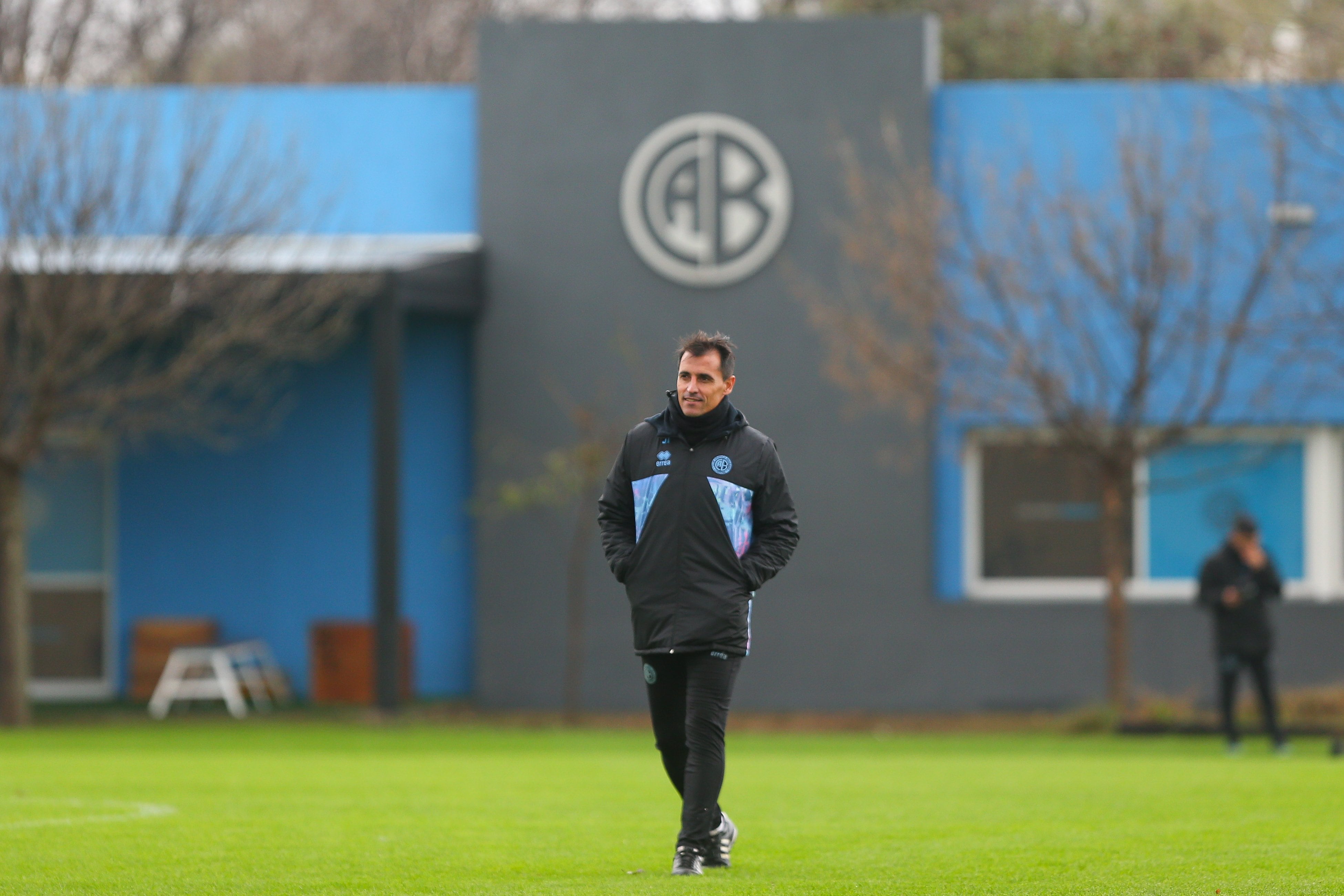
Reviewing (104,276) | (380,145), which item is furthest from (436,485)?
(104,276)

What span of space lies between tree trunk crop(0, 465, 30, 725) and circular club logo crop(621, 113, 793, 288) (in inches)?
244

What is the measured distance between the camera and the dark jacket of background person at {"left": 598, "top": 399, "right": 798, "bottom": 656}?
6078 mm

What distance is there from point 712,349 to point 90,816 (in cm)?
384

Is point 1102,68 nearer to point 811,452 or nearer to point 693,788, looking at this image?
point 811,452

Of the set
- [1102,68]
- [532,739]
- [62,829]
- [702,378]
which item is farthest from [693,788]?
[1102,68]

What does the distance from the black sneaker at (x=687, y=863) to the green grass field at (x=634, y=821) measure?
0.19 feet

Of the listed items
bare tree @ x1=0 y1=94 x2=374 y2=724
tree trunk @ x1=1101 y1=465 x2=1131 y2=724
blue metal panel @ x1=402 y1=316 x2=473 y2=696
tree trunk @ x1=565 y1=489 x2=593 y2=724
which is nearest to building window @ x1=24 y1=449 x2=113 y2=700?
A: bare tree @ x1=0 y1=94 x2=374 y2=724

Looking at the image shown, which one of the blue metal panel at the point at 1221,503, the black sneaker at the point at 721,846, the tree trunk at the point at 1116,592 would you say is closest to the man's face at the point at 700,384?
the black sneaker at the point at 721,846

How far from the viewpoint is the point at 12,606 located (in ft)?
48.0

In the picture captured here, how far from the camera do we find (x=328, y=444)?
→ 17.4 meters

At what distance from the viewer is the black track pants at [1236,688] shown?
12672mm

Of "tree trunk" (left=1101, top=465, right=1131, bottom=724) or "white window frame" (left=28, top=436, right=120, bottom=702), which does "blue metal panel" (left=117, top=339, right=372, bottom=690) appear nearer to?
"white window frame" (left=28, top=436, right=120, bottom=702)

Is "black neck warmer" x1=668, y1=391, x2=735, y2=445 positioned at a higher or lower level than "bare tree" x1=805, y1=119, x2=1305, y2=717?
lower

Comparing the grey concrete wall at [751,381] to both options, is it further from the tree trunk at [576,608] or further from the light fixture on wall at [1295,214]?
the light fixture on wall at [1295,214]
